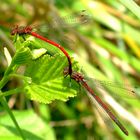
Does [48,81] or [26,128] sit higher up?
[48,81]

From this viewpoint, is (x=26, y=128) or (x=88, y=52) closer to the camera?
(x=26, y=128)

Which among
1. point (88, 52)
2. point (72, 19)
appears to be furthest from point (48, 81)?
point (88, 52)

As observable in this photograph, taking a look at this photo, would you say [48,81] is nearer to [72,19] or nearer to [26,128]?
[26,128]

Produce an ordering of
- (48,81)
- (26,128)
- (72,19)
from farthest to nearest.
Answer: (72,19) → (26,128) → (48,81)

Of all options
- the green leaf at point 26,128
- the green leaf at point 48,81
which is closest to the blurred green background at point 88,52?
the green leaf at point 26,128

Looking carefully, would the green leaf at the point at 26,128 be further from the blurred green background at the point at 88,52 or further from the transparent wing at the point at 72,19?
the blurred green background at the point at 88,52

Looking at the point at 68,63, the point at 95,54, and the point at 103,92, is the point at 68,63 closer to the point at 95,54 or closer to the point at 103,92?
the point at 103,92
